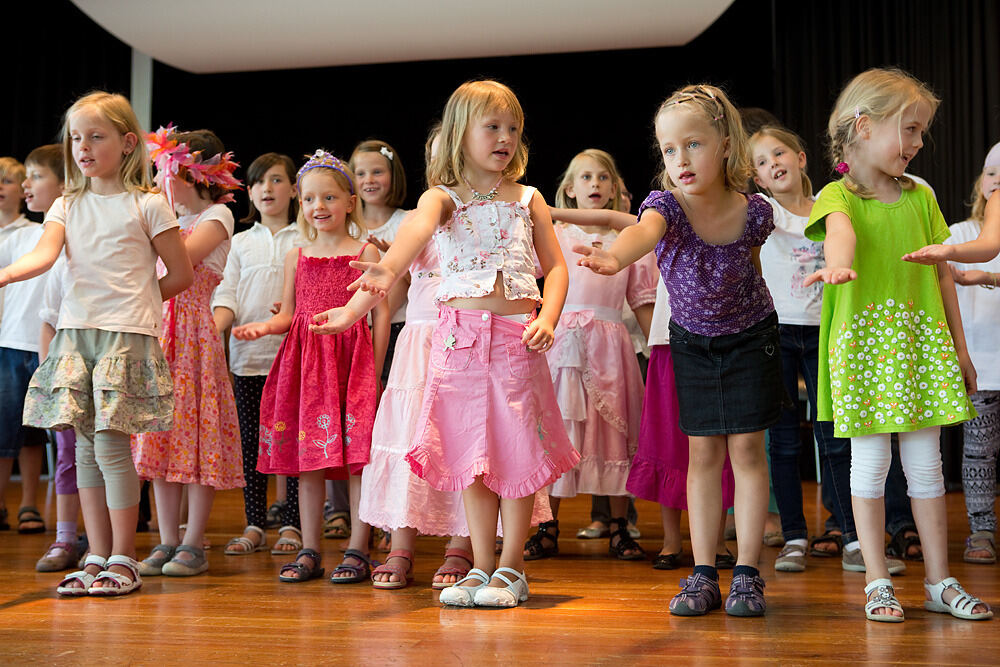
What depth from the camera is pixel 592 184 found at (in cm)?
322

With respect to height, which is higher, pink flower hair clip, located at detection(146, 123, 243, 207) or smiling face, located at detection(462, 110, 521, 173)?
pink flower hair clip, located at detection(146, 123, 243, 207)

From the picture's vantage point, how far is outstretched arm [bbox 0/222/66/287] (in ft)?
7.45

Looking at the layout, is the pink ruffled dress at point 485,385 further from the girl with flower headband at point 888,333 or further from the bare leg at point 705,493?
the girl with flower headband at point 888,333

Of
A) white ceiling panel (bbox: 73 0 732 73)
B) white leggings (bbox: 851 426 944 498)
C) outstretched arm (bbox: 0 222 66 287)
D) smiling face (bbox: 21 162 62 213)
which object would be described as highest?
white ceiling panel (bbox: 73 0 732 73)

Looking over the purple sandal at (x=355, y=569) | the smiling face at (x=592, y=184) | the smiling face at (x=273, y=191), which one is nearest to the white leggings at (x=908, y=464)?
the purple sandal at (x=355, y=569)

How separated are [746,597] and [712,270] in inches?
27.5

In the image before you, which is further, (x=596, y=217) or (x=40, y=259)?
(x=596, y=217)

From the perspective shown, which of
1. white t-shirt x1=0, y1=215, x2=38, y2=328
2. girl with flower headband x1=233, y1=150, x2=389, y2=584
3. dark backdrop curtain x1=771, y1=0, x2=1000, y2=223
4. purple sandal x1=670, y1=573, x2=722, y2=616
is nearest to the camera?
purple sandal x1=670, y1=573, x2=722, y2=616

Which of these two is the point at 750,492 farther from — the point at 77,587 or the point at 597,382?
the point at 77,587

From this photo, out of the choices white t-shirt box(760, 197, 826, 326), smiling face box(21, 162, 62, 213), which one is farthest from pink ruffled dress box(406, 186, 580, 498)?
smiling face box(21, 162, 62, 213)

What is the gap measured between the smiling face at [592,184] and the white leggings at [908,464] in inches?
52.2

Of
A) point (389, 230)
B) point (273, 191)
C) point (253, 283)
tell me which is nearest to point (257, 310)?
point (253, 283)

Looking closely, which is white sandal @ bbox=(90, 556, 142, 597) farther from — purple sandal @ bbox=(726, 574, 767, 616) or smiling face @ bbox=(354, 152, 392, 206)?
smiling face @ bbox=(354, 152, 392, 206)

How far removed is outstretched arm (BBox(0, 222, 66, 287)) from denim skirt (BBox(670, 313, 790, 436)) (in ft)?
4.95
